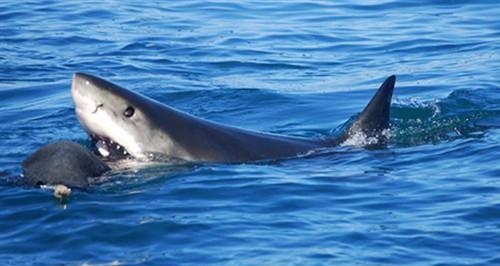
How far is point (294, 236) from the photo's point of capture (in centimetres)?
999

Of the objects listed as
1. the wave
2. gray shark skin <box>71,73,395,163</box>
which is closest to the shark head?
gray shark skin <box>71,73,395,163</box>

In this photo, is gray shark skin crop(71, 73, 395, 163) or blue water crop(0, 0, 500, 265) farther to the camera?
gray shark skin crop(71, 73, 395, 163)

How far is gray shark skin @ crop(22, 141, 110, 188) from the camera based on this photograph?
10.6 meters

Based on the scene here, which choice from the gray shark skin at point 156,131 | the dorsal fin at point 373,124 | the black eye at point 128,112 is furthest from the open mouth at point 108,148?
the dorsal fin at point 373,124

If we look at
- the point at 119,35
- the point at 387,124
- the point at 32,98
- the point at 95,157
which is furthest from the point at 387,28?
the point at 95,157

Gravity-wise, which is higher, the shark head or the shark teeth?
the shark head

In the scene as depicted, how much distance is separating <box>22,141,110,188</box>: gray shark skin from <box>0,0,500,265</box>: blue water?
0.40 feet

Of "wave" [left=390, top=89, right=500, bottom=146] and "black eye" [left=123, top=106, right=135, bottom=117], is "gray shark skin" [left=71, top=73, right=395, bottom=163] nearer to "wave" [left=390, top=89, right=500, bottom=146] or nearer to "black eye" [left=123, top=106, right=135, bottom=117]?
"black eye" [left=123, top=106, right=135, bottom=117]

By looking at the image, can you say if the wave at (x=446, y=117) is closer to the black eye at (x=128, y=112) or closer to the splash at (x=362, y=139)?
the splash at (x=362, y=139)

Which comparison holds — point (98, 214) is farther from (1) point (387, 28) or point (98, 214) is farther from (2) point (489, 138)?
(1) point (387, 28)

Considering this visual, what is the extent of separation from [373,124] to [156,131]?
207 centimetres

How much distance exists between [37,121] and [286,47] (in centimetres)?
563

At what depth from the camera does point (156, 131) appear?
1152 cm

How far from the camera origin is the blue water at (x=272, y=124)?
9.84 meters
